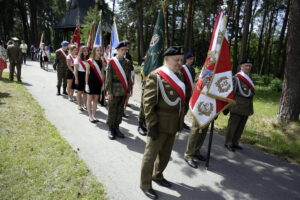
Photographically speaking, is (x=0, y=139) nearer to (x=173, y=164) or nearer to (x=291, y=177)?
(x=173, y=164)

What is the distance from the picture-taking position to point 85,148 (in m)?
4.90

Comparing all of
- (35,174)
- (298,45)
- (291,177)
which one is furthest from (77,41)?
(291,177)

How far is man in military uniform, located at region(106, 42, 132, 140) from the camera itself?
531 centimetres

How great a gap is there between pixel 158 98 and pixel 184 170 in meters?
1.77

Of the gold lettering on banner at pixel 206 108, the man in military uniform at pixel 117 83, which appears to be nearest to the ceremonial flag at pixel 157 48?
the man in military uniform at pixel 117 83

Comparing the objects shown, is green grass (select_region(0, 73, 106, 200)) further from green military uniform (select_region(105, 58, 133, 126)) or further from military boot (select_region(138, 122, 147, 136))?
military boot (select_region(138, 122, 147, 136))

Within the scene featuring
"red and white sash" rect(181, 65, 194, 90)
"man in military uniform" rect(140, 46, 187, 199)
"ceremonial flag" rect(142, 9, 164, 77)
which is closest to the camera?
"man in military uniform" rect(140, 46, 187, 199)

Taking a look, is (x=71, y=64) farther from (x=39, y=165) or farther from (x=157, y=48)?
(x=39, y=165)

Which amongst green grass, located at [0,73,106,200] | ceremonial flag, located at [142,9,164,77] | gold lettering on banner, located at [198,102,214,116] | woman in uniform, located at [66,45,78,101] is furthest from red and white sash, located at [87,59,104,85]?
gold lettering on banner, located at [198,102,214,116]

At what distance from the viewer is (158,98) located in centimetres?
333

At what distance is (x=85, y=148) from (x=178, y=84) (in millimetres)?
2664

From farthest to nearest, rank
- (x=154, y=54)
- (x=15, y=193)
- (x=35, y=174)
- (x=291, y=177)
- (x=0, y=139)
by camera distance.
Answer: (x=154, y=54)
(x=0, y=139)
(x=291, y=177)
(x=35, y=174)
(x=15, y=193)

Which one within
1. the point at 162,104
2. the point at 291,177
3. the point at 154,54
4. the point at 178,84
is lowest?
the point at 291,177

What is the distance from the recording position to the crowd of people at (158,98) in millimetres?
3301
